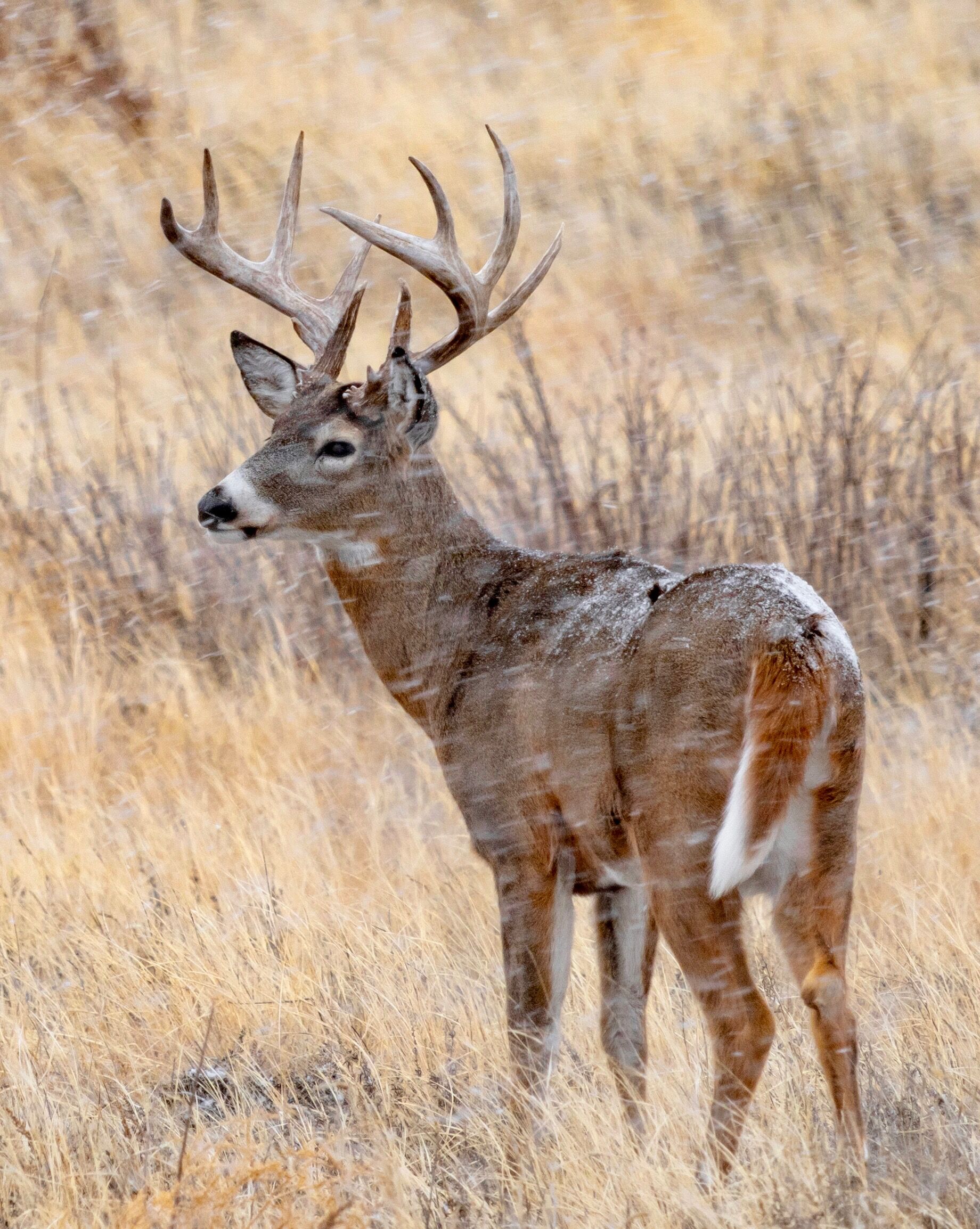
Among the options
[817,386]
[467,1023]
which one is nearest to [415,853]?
[467,1023]

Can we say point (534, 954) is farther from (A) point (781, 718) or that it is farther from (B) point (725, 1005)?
(A) point (781, 718)

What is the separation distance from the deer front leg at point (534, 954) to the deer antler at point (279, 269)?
1.95 meters

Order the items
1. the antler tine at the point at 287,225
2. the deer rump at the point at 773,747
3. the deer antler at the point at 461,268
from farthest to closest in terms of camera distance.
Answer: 1. the antler tine at the point at 287,225
2. the deer antler at the point at 461,268
3. the deer rump at the point at 773,747

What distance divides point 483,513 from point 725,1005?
5346mm

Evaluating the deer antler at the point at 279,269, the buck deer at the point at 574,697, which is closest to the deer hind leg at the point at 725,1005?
the buck deer at the point at 574,697

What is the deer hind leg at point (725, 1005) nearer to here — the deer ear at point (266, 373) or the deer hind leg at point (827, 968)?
the deer hind leg at point (827, 968)

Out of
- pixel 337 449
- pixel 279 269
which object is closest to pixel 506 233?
pixel 279 269

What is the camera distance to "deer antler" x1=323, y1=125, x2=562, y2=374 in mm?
4793

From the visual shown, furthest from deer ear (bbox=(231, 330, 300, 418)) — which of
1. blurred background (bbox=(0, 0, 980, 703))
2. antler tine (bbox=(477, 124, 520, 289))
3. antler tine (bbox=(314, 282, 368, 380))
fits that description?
blurred background (bbox=(0, 0, 980, 703))

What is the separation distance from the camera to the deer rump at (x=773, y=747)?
340cm

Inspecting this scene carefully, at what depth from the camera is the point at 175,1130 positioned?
Result: 3764mm

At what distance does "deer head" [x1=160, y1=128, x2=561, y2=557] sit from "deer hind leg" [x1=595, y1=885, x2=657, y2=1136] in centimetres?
136

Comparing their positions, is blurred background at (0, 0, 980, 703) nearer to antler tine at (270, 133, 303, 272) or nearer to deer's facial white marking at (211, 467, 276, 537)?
antler tine at (270, 133, 303, 272)

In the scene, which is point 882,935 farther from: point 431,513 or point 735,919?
point 431,513
